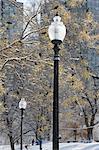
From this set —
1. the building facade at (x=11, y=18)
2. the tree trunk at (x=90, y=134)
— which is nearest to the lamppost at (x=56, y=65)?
the building facade at (x=11, y=18)

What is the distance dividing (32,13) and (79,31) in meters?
2.86

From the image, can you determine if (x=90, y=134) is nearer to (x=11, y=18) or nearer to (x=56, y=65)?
(x=11, y=18)

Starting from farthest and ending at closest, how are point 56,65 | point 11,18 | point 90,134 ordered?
point 90,134
point 11,18
point 56,65

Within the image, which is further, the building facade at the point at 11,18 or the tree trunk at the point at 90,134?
the tree trunk at the point at 90,134

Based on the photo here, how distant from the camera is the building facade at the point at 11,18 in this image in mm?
13719

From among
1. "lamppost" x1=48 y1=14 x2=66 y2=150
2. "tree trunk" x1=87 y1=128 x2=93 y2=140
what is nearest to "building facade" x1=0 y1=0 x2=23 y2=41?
"lamppost" x1=48 y1=14 x2=66 y2=150

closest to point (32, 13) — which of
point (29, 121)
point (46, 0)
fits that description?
point (46, 0)

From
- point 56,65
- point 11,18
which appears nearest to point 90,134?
point 11,18

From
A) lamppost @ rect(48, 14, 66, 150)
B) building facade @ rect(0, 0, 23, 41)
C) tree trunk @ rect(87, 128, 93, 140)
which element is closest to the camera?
lamppost @ rect(48, 14, 66, 150)

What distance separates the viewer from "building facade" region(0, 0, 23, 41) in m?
13.7

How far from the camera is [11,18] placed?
14.7 meters

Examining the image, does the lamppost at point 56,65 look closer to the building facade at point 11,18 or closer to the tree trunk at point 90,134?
the building facade at point 11,18

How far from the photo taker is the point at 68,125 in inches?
931

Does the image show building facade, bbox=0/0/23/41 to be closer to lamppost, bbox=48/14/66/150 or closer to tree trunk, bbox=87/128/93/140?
lamppost, bbox=48/14/66/150
